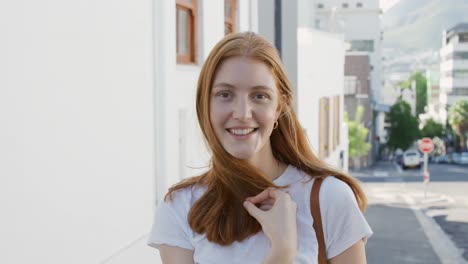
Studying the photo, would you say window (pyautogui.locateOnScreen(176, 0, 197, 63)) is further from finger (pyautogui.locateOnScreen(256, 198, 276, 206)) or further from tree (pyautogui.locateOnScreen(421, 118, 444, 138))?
tree (pyautogui.locateOnScreen(421, 118, 444, 138))

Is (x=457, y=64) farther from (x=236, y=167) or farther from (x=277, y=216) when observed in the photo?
(x=277, y=216)

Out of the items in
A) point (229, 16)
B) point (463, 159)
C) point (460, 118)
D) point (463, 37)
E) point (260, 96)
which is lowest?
point (463, 159)

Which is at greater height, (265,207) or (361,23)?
(361,23)

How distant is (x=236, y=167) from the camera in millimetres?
1748

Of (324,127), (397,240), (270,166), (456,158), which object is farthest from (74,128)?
(456,158)

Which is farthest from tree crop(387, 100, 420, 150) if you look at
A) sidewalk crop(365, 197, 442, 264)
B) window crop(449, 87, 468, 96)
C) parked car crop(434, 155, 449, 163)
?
sidewalk crop(365, 197, 442, 264)

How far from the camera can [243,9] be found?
9.66 meters

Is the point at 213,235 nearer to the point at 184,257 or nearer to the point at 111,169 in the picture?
the point at 184,257

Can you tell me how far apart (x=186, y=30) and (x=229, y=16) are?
5.86ft

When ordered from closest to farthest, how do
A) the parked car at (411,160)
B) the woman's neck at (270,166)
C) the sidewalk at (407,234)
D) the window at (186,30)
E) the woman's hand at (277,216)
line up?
the woman's hand at (277,216), the woman's neck at (270,166), the window at (186,30), the sidewalk at (407,234), the parked car at (411,160)

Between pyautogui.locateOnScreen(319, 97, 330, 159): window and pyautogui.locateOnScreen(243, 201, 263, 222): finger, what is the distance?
15891mm

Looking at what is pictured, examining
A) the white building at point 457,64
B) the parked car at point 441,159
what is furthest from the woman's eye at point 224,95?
the white building at point 457,64

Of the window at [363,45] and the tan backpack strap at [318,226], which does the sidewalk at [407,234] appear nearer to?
the tan backpack strap at [318,226]

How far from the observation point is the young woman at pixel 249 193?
1613 millimetres
